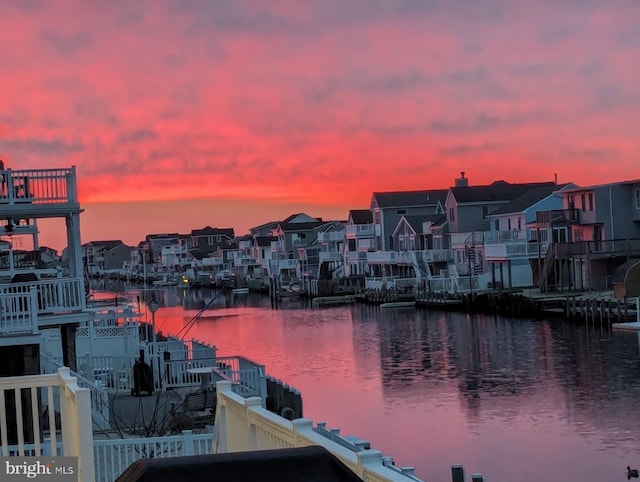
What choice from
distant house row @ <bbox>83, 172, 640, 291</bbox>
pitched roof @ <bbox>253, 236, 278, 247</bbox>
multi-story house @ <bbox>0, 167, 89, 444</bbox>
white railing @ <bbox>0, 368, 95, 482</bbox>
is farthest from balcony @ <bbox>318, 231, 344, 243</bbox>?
white railing @ <bbox>0, 368, 95, 482</bbox>

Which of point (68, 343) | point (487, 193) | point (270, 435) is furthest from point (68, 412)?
point (487, 193)

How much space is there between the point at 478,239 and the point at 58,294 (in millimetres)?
61095

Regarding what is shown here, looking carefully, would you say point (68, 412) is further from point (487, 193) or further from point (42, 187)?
point (487, 193)

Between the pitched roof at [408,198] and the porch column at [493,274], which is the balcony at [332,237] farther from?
the porch column at [493,274]

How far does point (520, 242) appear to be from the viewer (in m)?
70.6

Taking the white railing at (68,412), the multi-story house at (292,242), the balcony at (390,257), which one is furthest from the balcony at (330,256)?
the white railing at (68,412)

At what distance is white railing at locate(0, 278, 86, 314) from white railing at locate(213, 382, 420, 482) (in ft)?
39.1

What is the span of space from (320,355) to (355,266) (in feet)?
191

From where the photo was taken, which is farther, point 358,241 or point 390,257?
point 358,241

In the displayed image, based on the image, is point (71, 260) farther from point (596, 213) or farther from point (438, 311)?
point (438, 311)

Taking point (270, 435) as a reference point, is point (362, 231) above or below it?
above

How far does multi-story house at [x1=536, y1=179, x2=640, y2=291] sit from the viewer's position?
204ft

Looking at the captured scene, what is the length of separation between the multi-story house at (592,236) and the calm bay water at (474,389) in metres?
6.08

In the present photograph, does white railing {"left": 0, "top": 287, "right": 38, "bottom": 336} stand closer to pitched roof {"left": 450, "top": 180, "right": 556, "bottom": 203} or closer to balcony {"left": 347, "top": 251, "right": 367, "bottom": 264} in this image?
pitched roof {"left": 450, "top": 180, "right": 556, "bottom": 203}
